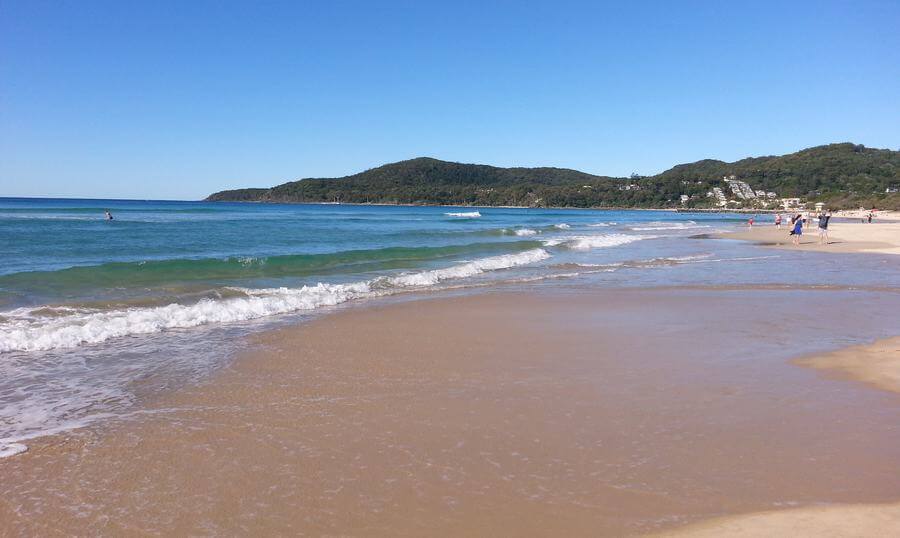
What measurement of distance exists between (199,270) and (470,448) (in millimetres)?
14970

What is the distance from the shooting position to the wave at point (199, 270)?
14.7 meters

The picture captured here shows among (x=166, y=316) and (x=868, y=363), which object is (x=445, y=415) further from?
(x=166, y=316)

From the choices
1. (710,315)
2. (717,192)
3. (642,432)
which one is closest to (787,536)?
(642,432)

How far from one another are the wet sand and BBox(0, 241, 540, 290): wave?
9.01 metres

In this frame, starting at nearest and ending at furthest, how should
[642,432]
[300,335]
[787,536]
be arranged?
[787,536], [642,432], [300,335]

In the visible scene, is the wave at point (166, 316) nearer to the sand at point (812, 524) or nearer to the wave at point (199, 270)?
the wave at point (199, 270)

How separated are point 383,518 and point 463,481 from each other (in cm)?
69

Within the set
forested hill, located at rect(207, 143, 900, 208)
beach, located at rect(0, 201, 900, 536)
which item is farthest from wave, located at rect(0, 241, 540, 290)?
forested hill, located at rect(207, 143, 900, 208)

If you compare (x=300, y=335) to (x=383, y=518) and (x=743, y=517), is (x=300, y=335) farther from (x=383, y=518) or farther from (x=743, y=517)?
(x=743, y=517)

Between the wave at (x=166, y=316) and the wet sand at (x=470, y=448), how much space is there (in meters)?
2.53

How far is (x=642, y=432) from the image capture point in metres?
4.96

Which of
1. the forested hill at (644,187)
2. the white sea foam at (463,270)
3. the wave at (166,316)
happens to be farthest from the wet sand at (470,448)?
the forested hill at (644,187)

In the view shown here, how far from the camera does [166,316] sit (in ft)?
32.4

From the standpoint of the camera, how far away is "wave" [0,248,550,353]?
8312 mm
